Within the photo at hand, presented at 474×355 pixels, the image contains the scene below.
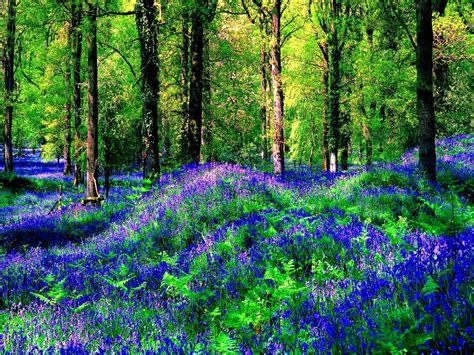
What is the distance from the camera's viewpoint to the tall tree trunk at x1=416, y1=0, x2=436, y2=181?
23.2 feet

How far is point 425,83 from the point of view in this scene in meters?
7.06

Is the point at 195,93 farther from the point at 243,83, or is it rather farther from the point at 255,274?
the point at 243,83

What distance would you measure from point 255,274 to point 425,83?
517cm

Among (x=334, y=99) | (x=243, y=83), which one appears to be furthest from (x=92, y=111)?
(x=243, y=83)

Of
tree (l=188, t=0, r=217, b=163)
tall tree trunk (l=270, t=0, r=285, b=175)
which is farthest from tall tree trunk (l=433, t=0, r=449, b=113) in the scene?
tree (l=188, t=0, r=217, b=163)

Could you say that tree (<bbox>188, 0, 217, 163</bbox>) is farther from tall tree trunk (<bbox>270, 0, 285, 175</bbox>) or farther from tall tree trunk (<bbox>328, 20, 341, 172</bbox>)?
tall tree trunk (<bbox>328, 20, 341, 172</bbox>)

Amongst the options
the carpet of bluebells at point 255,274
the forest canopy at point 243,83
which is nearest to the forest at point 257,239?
the carpet of bluebells at point 255,274

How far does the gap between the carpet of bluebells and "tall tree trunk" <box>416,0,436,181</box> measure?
1.93 ft

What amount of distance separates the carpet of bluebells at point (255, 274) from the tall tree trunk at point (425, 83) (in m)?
0.59

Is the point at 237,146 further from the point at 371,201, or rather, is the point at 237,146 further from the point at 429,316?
the point at 429,316

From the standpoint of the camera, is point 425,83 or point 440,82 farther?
point 440,82

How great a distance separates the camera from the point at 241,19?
2583cm

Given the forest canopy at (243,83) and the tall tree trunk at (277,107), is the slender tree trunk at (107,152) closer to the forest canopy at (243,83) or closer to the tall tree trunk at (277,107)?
the forest canopy at (243,83)

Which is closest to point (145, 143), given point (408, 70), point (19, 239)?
point (19, 239)
